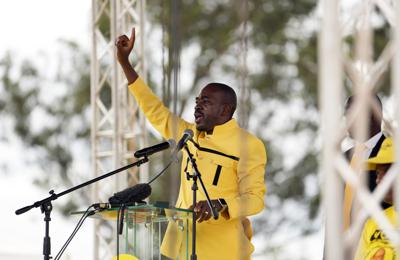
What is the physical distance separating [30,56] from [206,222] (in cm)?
1205

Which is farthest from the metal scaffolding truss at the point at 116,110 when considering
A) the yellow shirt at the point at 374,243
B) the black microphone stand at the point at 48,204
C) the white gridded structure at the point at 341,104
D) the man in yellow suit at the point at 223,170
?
the white gridded structure at the point at 341,104

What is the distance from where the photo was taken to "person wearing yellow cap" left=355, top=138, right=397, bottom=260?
12.7 ft

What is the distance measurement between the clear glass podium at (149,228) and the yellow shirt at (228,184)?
35cm

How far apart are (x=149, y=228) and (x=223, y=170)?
695mm

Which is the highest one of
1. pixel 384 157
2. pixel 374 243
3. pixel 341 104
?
pixel 341 104

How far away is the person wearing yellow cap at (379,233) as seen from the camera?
3.86 m

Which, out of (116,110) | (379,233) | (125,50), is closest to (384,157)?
(379,233)

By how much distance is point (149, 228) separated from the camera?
4.20 m

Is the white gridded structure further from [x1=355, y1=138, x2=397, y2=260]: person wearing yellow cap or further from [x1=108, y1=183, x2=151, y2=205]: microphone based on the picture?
[x1=108, y1=183, x2=151, y2=205]: microphone

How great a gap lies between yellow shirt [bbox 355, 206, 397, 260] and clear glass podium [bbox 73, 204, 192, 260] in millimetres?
714

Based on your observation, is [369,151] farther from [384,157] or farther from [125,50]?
[125,50]

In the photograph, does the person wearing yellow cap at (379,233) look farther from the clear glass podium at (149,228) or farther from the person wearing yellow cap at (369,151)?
the clear glass podium at (149,228)

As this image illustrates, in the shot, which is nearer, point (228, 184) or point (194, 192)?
point (194, 192)

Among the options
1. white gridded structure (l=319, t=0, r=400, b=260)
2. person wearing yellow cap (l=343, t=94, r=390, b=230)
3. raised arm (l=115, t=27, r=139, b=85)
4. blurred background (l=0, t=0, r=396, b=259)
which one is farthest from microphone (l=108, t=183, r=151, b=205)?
blurred background (l=0, t=0, r=396, b=259)
